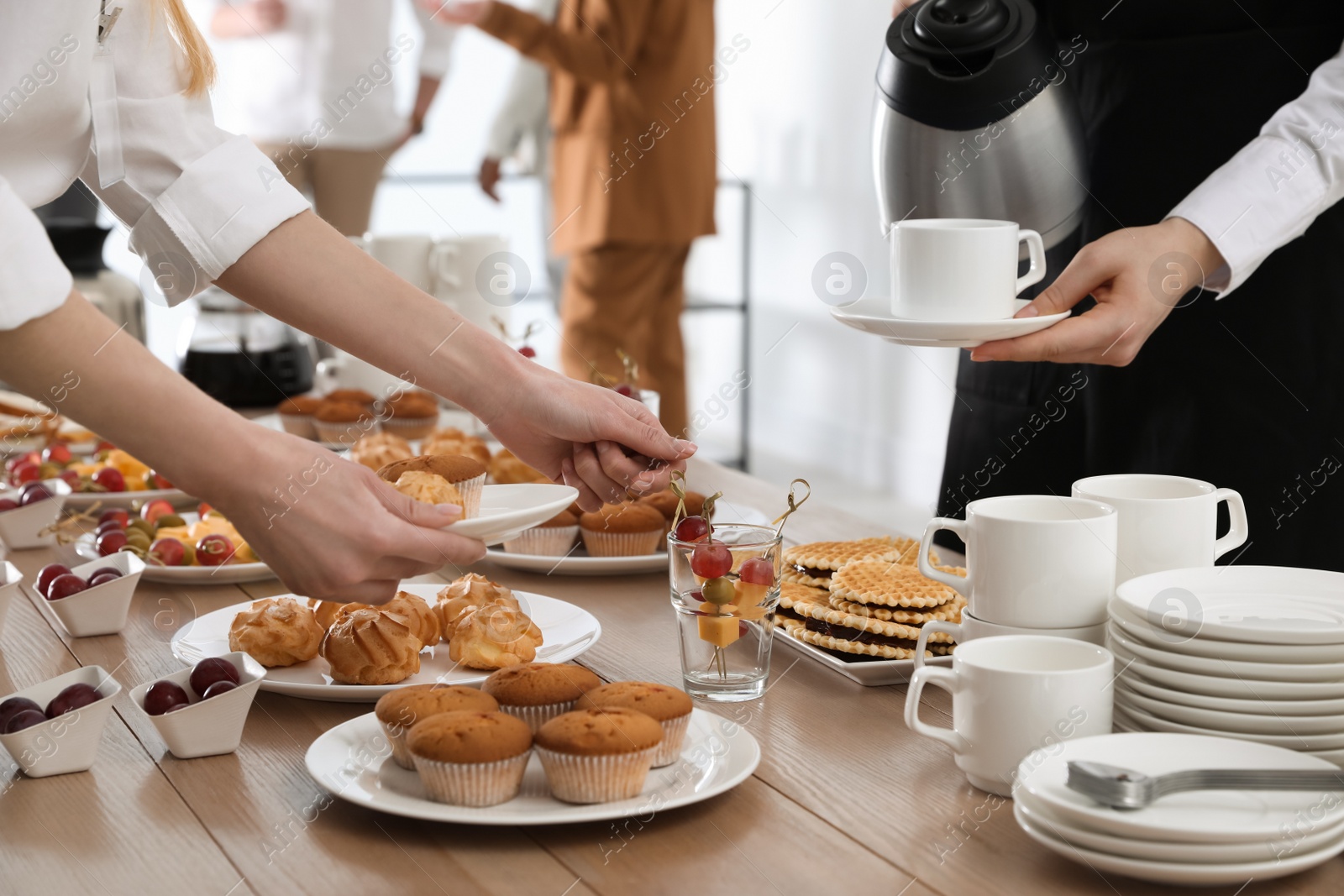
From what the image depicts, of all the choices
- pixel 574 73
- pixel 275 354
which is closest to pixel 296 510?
pixel 275 354

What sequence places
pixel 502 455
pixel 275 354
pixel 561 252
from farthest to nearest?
pixel 561 252, pixel 275 354, pixel 502 455

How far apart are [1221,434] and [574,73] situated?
2456mm

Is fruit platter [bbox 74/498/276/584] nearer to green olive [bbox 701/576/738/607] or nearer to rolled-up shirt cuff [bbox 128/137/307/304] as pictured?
rolled-up shirt cuff [bbox 128/137/307/304]

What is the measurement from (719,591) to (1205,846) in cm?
42

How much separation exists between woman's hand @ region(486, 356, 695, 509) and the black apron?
0.58 metres

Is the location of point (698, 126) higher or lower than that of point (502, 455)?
higher

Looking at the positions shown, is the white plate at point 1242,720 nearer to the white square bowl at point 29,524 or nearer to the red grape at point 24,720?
the red grape at point 24,720

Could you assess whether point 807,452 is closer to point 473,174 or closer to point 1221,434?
point 473,174

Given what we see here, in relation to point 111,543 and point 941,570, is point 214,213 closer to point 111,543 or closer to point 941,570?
point 111,543

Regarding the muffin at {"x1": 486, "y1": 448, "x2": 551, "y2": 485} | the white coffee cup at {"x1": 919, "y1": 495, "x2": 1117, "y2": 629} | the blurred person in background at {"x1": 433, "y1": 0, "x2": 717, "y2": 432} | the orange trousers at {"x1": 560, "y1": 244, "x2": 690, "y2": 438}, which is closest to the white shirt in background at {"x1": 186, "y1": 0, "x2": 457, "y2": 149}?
the blurred person in background at {"x1": 433, "y1": 0, "x2": 717, "y2": 432}

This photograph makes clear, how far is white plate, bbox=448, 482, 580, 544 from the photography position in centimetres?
89

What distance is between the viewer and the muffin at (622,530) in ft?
4.60

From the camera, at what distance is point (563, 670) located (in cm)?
89

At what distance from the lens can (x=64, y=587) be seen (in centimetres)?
118
